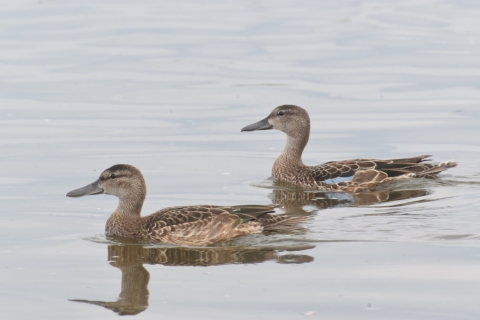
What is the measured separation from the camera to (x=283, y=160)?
50.8ft

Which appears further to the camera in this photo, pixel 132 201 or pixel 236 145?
pixel 236 145

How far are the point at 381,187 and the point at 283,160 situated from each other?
1.49 meters

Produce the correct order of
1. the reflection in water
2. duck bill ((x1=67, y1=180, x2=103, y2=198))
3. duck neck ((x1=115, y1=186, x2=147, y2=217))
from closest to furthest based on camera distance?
the reflection in water
duck neck ((x1=115, y1=186, x2=147, y2=217))
duck bill ((x1=67, y1=180, x2=103, y2=198))

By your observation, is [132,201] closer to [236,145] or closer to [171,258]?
[171,258]

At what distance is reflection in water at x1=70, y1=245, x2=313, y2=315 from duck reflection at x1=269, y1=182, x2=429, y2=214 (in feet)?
7.82

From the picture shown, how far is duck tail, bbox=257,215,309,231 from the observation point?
1180cm

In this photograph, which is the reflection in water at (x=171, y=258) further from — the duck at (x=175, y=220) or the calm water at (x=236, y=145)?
the duck at (x=175, y=220)

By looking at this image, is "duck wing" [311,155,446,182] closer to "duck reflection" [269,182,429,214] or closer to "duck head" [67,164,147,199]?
"duck reflection" [269,182,429,214]

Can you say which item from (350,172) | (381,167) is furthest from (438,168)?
(350,172)

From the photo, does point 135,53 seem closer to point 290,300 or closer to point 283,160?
point 283,160

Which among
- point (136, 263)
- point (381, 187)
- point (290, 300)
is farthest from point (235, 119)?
point (290, 300)

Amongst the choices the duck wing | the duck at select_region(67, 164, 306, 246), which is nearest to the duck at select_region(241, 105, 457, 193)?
the duck wing

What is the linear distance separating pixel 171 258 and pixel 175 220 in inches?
27.5

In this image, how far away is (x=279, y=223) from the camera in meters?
11.9
